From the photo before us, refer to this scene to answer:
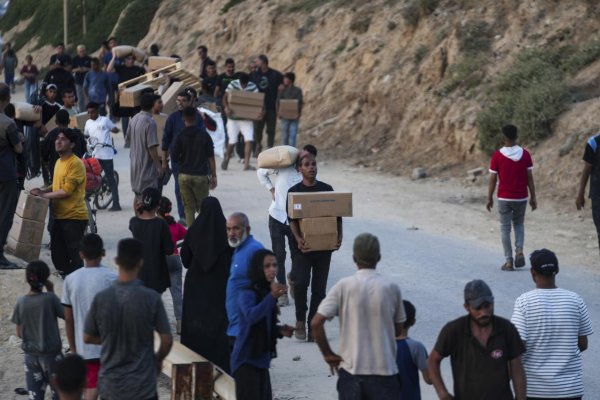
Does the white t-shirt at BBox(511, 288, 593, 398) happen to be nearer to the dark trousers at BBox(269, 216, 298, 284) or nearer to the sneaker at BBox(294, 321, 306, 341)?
the sneaker at BBox(294, 321, 306, 341)

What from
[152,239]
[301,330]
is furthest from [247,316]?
[301,330]

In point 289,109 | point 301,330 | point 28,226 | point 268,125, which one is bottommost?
point 301,330

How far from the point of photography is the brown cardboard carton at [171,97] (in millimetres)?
19734

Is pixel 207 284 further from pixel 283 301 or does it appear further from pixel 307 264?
pixel 283 301

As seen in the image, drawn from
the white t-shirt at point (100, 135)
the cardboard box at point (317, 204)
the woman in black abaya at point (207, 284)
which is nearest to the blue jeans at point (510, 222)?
the cardboard box at point (317, 204)

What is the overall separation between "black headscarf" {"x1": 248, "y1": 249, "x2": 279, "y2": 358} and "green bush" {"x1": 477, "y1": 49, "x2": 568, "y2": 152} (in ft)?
44.1

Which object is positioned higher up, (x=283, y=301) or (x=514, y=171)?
(x=514, y=171)

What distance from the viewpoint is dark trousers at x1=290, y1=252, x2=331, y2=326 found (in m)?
11.1

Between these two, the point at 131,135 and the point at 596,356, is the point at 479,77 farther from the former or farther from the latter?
the point at 596,356

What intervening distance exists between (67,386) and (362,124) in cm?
2011

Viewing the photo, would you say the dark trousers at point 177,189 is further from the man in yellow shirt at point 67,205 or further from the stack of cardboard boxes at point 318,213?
the stack of cardboard boxes at point 318,213

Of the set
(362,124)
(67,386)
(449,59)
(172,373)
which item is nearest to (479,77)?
(449,59)

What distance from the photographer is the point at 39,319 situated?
860 centimetres

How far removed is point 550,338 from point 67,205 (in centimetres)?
627
